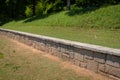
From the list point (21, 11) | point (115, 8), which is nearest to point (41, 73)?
point (115, 8)

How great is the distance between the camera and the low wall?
5.40m

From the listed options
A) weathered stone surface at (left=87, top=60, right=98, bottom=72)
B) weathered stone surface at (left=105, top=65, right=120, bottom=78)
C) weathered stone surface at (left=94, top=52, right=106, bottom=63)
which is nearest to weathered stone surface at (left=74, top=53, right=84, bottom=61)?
weathered stone surface at (left=87, top=60, right=98, bottom=72)

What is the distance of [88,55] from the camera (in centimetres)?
628

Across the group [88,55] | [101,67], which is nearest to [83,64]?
[88,55]

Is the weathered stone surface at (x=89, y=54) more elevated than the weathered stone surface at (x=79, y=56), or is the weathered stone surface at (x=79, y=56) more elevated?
the weathered stone surface at (x=89, y=54)

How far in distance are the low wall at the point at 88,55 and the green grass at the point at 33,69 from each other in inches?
17.4

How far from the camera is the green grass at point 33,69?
246 inches

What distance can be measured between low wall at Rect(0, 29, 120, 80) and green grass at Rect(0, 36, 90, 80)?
442 millimetres

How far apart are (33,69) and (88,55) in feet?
6.80

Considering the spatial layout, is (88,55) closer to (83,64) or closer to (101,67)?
(83,64)

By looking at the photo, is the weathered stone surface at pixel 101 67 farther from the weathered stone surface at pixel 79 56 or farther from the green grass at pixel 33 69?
the weathered stone surface at pixel 79 56

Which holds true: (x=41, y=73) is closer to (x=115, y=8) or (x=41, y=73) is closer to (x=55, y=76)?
(x=55, y=76)

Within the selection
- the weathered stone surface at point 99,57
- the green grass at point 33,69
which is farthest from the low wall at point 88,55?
the green grass at point 33,69

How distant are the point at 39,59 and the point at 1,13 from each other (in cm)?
3528
